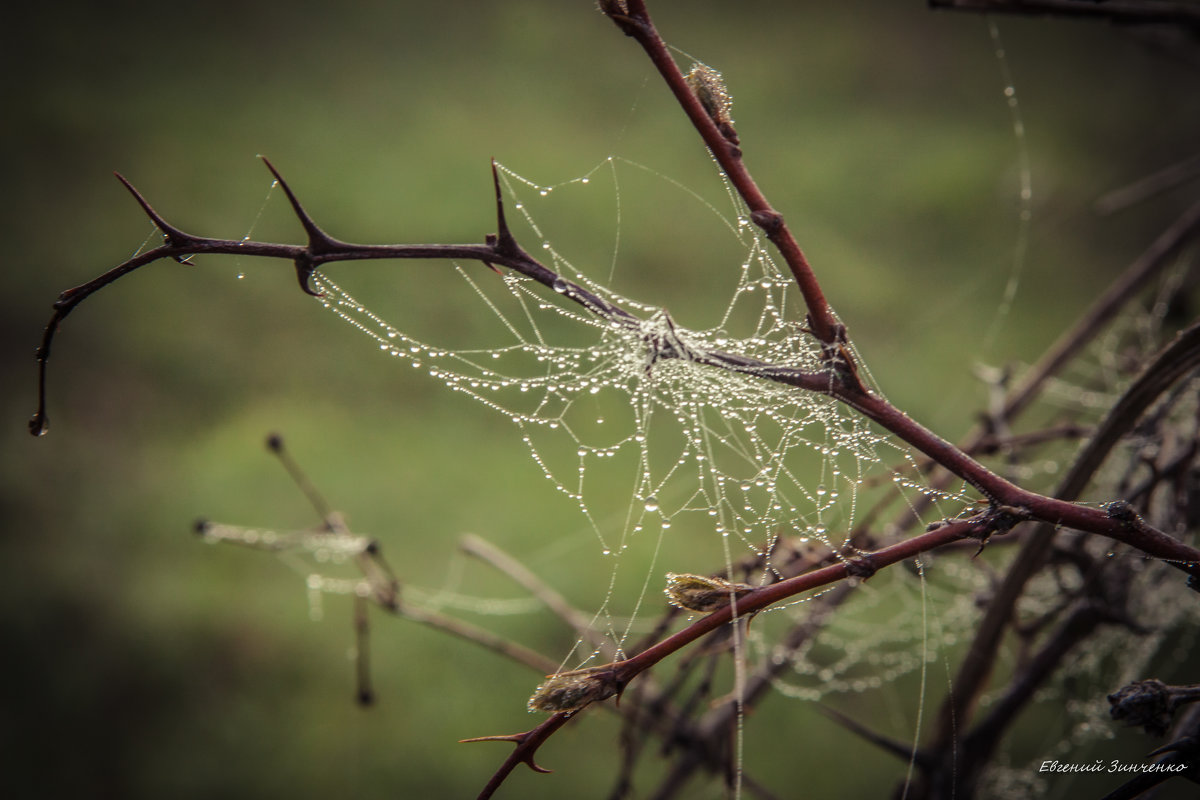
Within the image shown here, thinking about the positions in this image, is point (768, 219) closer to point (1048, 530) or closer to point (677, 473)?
point (1048, 530)

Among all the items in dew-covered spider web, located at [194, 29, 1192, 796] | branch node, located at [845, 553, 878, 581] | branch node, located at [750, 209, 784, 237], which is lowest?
dew-covered spider web, located at [194, 29, 1192, 796]

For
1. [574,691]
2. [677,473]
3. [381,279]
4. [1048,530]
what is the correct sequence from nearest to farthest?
[574,691]
[1048,530]
[677,473]
[381,279]

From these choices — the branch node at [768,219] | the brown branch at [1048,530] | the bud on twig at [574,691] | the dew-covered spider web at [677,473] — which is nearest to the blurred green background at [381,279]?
the dew-covered spider web at [677,473]

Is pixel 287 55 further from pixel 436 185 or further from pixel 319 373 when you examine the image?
pixel 319 373

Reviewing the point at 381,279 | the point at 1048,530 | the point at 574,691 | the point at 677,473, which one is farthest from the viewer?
the point at 381,279

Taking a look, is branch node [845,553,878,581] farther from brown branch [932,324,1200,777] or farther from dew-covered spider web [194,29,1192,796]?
dew-covered spider web [194,29,1192,796]

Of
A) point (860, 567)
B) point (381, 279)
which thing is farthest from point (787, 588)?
point (381, 279)

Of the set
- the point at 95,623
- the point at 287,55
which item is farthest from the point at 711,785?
the point at 287,55

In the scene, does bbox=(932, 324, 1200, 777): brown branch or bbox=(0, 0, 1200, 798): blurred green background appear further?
bbox=(0, 0, 1200, 798): blurred green background

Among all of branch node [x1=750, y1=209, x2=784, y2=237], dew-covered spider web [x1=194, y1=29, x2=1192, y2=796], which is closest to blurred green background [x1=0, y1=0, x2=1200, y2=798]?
dew-covered spider web [x1=194, y1=29, x2=1192, y2=796]
